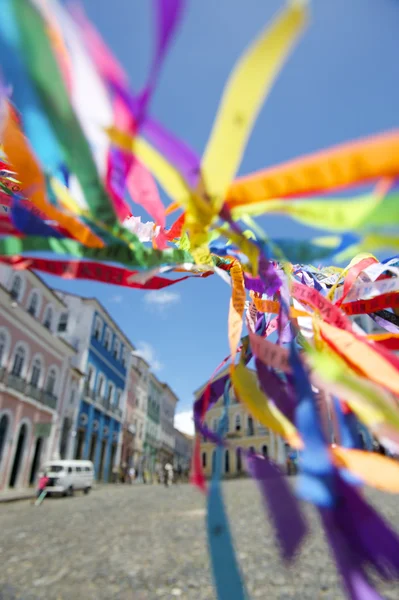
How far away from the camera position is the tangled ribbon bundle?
41 cm

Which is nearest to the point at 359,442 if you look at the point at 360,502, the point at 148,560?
the point at 360,502

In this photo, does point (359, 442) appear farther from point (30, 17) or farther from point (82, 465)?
point (82, 465)

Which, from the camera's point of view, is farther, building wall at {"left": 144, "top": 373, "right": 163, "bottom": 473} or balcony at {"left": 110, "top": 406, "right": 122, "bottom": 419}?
building wall at {"left": 144, "top": 373, "right": 163, "bottom": 473}

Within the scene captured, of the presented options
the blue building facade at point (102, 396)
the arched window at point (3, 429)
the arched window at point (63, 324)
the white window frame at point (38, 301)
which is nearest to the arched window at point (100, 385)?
the blue building facade at point (102, 396)

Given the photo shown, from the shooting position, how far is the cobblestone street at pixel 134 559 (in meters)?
4.48

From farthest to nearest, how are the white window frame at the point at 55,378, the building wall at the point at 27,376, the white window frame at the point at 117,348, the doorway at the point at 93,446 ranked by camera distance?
1. the white window frame at the point at 117,348
2. the doorway at the point at 93,446
3. the white window frame at the point at 55,378
4. the building wall at the point at 27,376

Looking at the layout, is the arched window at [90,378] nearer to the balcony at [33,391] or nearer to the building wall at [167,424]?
the balcony at [33,391]

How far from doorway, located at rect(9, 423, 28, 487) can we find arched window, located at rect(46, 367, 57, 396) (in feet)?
7.01

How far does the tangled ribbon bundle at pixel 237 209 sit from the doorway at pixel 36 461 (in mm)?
17173

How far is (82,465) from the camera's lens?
14.8m

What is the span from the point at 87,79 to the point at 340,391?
1.47ft

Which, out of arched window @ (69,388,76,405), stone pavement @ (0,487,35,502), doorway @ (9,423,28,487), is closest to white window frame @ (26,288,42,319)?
doorway @ (9,423,28,487)

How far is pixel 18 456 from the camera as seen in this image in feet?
46.8

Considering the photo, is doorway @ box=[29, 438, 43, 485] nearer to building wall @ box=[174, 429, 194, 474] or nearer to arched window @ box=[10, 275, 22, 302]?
arched window @ box=[10, 275, 22, 302]
